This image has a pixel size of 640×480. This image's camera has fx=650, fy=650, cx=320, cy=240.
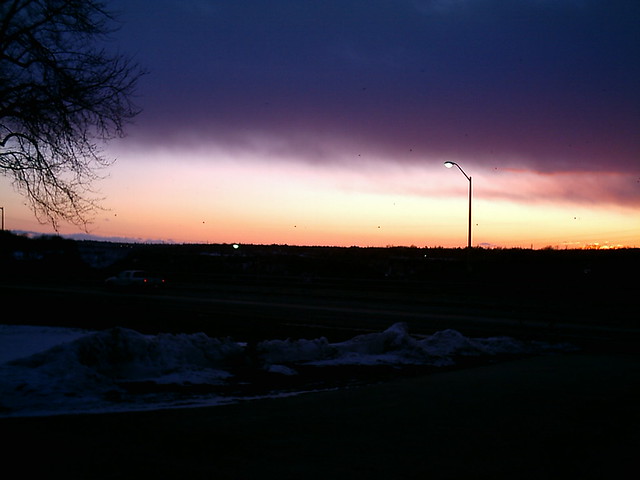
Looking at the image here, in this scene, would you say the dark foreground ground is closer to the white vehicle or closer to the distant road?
the distant road

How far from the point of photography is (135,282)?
4094 cm

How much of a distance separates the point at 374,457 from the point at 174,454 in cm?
194

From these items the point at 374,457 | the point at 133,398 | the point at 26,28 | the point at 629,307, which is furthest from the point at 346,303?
the point at 374,457

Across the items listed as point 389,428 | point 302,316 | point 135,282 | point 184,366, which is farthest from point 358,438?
point 135,282

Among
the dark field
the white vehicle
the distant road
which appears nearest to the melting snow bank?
the dark field

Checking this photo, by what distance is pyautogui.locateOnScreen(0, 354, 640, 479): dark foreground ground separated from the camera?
5.91 meters

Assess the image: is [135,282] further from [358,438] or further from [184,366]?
[358,438]

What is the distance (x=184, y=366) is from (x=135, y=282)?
30866 millimetres

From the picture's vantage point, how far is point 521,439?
23.3 feet

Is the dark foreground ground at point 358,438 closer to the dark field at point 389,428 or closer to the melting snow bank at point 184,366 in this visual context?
the dark field at point 389,428

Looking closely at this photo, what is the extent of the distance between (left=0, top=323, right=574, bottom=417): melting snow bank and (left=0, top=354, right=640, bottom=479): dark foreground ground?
1015mm

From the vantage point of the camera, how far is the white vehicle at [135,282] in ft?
134

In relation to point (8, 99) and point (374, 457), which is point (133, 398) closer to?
A: point (374, 457)

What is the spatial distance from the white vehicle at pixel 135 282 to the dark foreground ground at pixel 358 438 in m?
33.3
